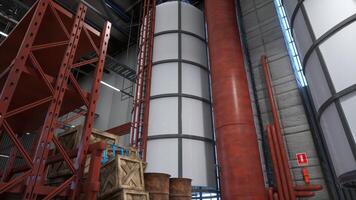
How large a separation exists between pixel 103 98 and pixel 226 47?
12.4 m

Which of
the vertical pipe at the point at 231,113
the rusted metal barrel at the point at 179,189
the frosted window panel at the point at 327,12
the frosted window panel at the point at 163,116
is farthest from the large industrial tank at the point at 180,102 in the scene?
the frosted window panel at the point at 327,12

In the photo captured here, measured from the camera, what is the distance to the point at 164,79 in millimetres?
10992

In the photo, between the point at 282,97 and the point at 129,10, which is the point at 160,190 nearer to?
the point at 282,97

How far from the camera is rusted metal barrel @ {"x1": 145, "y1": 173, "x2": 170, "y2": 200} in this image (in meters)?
6.41

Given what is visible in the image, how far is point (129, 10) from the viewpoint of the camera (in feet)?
55.8

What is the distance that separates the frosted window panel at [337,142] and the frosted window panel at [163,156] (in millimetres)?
5133

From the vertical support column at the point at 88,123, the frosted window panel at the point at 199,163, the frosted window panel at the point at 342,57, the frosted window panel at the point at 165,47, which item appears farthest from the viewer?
the frosted window panel at the point at 165,47

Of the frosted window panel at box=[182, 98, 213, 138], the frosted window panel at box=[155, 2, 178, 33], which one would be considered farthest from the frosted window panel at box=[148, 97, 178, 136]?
the frosted window panel at box=[155, 2, 178, 33]

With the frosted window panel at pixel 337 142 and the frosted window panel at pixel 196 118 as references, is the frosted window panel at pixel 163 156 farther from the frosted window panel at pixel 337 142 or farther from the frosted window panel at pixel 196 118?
the frosted window panel at pixel 337 142

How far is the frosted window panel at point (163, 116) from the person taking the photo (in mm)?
9984

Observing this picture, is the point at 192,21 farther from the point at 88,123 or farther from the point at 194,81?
the point at 88,123

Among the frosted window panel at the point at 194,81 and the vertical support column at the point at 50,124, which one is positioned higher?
the frosted window panel at the point at 194,81

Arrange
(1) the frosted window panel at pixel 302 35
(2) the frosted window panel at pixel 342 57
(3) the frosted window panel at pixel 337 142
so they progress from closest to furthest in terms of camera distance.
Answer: (3) the frosted window panel at pixel 337 142 < (2) the frosted window panel at pixel 342 57 < (1) the frosted window panel at pixel 302 35

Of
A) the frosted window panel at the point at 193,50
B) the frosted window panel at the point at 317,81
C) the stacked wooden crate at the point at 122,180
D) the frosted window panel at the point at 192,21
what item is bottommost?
the stacked wooden crate at the point at 122,180
